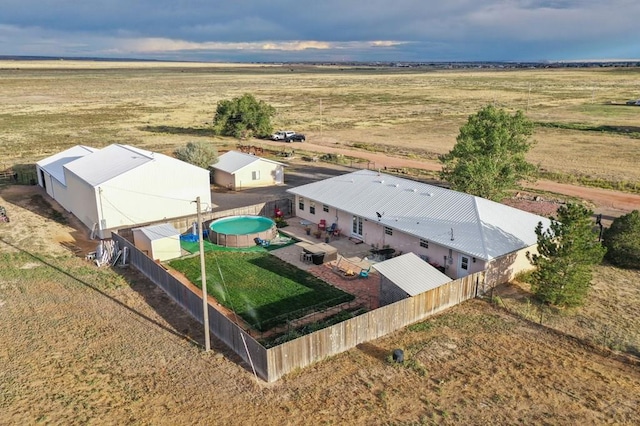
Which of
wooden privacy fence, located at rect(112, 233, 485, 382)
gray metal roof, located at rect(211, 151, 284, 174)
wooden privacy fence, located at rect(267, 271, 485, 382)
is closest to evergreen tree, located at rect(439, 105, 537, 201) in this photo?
wooden privacy fence, located at rect(267, 271, 485, 382)

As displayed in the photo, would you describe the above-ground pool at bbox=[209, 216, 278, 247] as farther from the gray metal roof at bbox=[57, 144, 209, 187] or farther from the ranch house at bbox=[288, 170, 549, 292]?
the gray metal roof at bbox=[57, 144, 209, 187]

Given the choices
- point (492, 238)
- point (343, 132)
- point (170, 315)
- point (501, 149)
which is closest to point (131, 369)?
point (170, 315)

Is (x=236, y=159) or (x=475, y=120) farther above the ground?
(x=475, y=120)

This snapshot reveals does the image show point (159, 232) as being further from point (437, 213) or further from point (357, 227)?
point (437, 213)

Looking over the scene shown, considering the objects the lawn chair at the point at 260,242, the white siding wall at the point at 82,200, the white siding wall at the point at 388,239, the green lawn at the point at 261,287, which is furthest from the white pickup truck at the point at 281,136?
the green lawn at the point at 261,287

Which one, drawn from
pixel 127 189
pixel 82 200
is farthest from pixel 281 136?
pixel 127 189

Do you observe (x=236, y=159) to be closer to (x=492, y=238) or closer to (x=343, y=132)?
(x=492, y=238)

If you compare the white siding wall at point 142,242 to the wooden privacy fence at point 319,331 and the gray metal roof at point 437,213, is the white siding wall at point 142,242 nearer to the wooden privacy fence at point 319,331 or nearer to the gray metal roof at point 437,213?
the wooden privacy fence at point 319,331
